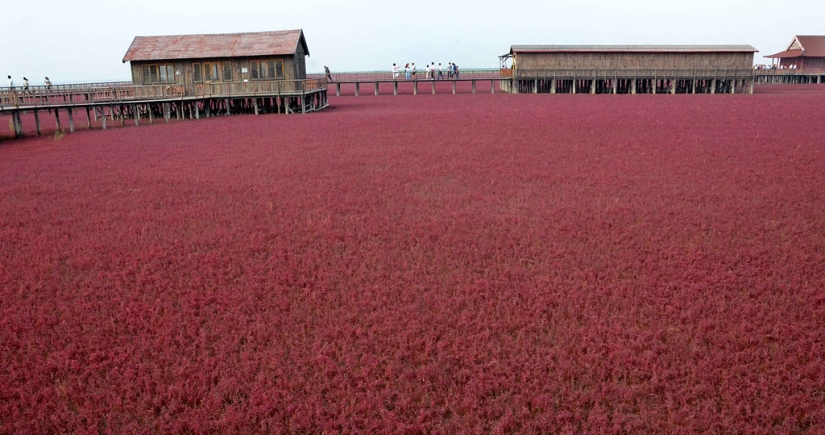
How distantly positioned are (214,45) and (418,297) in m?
31.3

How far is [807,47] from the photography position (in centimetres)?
6612

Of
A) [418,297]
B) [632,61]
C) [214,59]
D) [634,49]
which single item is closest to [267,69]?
[214,59]

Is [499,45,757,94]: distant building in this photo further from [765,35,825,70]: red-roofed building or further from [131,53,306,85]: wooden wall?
[765,35,825,70]: red-roofed building

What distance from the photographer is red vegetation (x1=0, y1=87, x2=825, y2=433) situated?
607cm

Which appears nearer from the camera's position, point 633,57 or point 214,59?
point 214,59

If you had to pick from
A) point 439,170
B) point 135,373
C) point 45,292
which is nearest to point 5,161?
point 45,292

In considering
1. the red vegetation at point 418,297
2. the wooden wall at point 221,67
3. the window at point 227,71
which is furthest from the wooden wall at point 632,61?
the red vegetation at point 418,297

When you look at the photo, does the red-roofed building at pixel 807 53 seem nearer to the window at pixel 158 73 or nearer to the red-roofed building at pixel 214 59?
the red-roofed building at pixel 214 59

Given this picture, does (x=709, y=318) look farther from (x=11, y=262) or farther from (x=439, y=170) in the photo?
(x=11, y=262)

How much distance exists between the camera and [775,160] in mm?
16828

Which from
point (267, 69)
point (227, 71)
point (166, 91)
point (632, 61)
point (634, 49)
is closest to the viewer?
point (166, 91)

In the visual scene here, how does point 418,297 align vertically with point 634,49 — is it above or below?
below

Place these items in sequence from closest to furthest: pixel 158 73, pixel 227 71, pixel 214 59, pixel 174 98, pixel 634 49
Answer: pixel 174 98 → pixel 214 59 → pixel 227 71 → pixel 158 73 → pixel 634 49

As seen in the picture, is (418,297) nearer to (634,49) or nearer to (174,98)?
(174,98)
